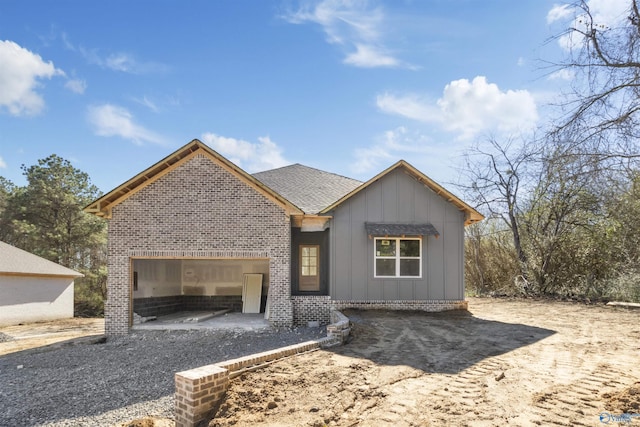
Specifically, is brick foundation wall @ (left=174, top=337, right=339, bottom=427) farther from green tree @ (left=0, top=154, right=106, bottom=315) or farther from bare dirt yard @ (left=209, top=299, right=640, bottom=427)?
green tree @ (left=0, top=154, right=106, bottom=315)

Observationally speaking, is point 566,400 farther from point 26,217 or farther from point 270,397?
point 26,217

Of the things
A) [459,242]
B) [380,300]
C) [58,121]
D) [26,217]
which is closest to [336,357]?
[380,300]

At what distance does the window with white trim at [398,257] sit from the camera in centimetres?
1300

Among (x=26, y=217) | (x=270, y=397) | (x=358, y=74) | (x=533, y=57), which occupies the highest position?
(x=358, y=74)

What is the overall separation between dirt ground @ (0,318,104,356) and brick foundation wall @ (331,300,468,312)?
7.95m

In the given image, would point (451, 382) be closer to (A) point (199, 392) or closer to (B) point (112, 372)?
(A) point (199, 392)

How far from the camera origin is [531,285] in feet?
61.4

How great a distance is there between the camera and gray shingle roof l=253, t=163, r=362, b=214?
14088 millimetres

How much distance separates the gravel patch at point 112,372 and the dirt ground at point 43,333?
1.61 metres

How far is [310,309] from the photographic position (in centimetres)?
1248

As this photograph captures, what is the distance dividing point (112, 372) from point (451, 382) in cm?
682

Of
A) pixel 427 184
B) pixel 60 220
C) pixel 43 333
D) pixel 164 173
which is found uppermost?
pixel 164 173

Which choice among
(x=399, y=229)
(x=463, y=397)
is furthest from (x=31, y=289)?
(x=463, y=397)

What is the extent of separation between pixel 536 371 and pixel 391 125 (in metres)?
10.9
